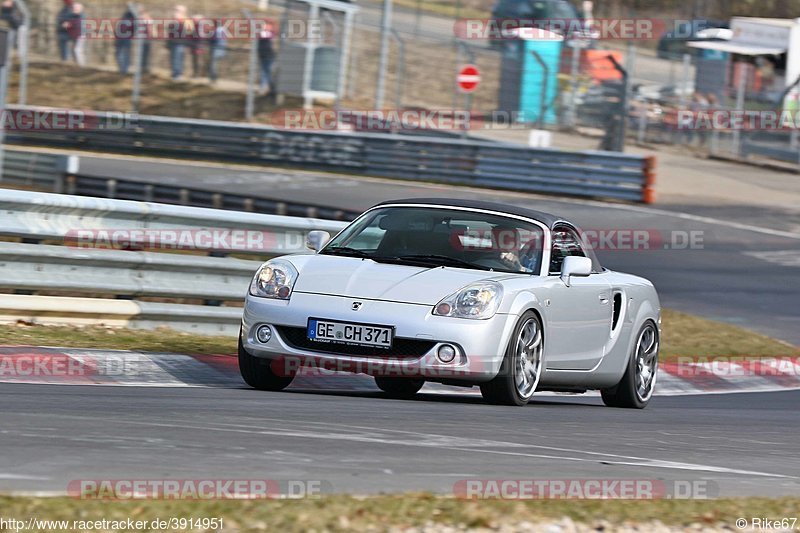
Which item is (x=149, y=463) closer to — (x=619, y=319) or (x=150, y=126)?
(x=619, y=319)

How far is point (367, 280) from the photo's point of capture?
8156mm

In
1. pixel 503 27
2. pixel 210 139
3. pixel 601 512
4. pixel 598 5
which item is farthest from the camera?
pixel 598 5

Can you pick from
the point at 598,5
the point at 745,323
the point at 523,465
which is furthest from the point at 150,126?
the point at 598,5

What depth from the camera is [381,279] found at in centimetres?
817

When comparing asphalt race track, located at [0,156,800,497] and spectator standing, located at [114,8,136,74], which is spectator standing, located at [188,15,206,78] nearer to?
spectator standing, located at [114,8,136,74]

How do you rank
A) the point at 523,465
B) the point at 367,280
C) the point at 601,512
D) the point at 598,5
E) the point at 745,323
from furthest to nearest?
the point at 598,5, the point at 745,323, the point at 367,280, the point at 523,465, the point at 601,512

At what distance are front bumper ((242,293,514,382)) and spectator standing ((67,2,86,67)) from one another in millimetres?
28240

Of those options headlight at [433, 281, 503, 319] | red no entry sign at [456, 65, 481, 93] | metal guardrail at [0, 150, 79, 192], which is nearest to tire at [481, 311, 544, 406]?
headlight at [433, 281, 503, 319]

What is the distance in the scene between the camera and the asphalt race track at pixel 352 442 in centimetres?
526

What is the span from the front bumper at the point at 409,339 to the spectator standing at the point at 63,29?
28079 mm

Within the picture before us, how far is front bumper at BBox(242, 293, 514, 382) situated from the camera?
7.93 meters

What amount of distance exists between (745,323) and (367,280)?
27.0 ft

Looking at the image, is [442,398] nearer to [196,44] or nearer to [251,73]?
[251,73]

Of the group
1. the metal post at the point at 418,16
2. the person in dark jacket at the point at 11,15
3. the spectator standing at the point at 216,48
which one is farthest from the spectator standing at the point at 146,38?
the metal post at the point at 418,16
